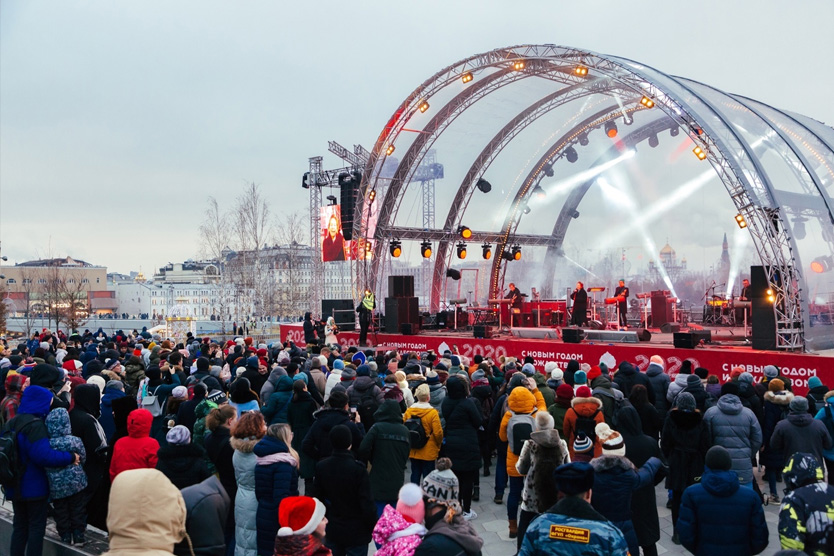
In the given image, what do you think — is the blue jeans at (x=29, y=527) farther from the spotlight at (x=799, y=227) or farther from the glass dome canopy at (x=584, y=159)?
the spotlight at (x=799, y=227)

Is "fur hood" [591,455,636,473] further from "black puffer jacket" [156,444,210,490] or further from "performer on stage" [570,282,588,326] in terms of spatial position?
"performer on stage" [570,282,588,326]

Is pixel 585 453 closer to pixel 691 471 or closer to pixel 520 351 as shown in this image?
pixel 691 471

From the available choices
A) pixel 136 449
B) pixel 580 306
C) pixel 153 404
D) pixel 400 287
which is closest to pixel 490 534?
pixel 136 449

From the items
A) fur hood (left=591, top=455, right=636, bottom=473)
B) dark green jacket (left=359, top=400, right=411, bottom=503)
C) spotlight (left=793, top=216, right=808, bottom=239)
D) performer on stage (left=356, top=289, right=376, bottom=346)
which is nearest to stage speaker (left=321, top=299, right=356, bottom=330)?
performer on stage (left=356, top=289, right=376, bottom=346)

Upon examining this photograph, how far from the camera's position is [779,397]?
6.87m

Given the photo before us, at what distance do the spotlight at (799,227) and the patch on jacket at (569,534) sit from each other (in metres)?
12.2

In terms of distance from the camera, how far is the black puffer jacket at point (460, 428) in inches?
239

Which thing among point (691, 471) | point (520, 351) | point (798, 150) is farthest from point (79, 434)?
point (798, 150)

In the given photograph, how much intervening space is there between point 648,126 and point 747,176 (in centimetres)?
1006

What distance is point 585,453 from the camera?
4637 millimetres

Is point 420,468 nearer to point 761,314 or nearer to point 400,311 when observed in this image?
point 761,314

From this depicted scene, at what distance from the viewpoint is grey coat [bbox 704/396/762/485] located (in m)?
5.35

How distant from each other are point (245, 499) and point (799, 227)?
499 inches

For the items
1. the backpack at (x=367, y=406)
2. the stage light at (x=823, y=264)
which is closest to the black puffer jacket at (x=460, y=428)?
the backpack at (x=367, y=406)
